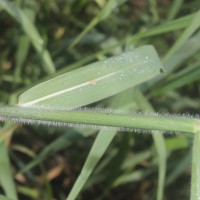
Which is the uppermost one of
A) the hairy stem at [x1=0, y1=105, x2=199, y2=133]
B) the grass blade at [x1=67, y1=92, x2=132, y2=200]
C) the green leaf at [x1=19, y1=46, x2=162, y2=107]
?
the green leaf at [x1=19, y1=46, x2=162, y2=107]

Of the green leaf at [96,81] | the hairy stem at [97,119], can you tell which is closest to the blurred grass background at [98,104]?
the green leaf at [96,81]

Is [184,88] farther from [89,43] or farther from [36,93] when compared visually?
[36,93]

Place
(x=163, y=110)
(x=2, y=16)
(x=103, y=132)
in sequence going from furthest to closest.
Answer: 1. (x=163, y=110)
2. (x=2, y=16)
3. (x=103, y=132)

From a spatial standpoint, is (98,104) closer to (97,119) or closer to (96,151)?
(96,151)

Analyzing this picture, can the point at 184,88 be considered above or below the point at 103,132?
above

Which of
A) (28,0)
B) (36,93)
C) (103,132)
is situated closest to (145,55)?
(103,132)

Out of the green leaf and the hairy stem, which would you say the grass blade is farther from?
the hairy stem

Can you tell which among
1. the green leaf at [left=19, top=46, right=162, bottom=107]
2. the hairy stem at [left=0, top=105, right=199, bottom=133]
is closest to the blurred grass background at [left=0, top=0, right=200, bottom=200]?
the green leaf at [left=19, top=46, right=162, bottom=107]
